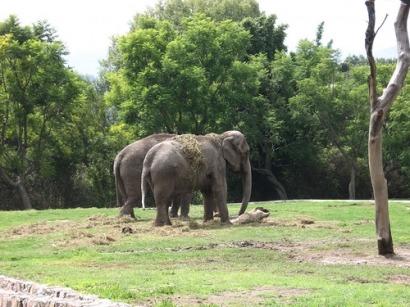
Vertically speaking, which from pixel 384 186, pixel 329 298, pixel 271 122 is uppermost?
pixel 271 122

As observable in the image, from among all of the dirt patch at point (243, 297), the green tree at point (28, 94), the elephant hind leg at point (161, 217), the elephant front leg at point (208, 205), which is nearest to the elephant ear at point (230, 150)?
the elephant front leg at point (208, 205)

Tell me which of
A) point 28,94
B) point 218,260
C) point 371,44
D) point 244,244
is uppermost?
point 28,94

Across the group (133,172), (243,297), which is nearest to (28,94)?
(133,172)

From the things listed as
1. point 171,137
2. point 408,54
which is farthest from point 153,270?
point 171,137

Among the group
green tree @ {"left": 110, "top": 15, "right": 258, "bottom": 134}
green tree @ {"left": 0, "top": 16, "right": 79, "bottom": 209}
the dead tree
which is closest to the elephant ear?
the dead tree

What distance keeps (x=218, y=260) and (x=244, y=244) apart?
2.70 metres

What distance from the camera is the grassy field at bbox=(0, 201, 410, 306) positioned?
12117 mm

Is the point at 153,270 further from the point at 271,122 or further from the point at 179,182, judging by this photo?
the point at 271,122

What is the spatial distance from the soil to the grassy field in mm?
21

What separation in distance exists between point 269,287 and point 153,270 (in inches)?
123

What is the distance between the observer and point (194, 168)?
83.1ft

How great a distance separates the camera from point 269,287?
1283 centimetres

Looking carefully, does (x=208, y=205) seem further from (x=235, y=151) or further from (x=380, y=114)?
(x=380, y=114)

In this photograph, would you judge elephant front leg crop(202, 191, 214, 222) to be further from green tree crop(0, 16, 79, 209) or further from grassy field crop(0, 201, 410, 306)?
→ green tree crop(0, 16, 79, 209)
